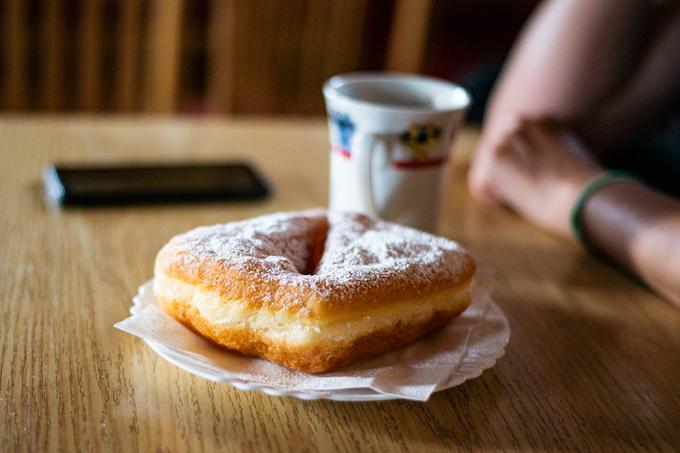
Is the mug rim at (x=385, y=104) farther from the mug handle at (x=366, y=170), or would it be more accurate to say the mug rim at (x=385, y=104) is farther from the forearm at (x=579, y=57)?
the forearm at (x=579, y=57)

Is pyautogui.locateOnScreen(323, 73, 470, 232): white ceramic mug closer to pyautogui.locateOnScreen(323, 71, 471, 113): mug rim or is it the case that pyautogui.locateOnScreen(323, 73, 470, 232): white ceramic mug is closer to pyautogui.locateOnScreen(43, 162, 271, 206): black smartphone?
pyautogui.locateOnScreen(323, 71, 471, 113): mug rim

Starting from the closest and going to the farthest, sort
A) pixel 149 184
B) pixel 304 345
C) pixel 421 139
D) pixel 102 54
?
1. pixel 304 345
2. pixel 421 139
3. pixel 149 184
4. pixel 102 54

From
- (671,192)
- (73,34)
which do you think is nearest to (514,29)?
(73,34)

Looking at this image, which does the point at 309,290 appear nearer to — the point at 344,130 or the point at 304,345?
the point at 304,345

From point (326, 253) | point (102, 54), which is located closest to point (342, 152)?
point (326, 253)

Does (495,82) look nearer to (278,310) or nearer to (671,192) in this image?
(671,192)

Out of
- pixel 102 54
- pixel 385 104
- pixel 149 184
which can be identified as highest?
pixel 385 104

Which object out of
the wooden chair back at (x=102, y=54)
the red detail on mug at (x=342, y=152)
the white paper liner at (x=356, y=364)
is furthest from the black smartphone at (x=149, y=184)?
the wooden chair back at (x=102, y=54)
